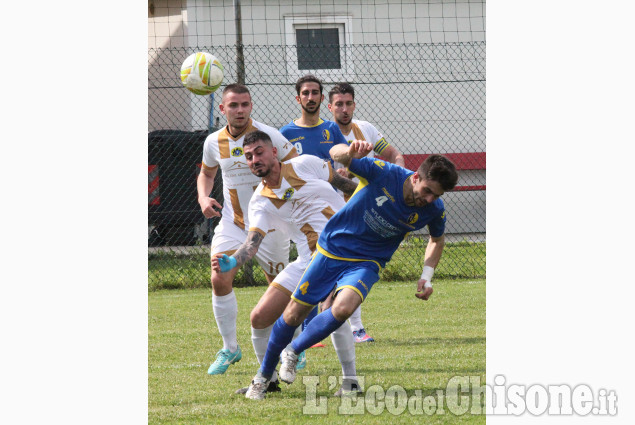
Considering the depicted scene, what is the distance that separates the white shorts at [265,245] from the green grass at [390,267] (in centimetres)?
464

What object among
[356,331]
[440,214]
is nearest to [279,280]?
[440,214]

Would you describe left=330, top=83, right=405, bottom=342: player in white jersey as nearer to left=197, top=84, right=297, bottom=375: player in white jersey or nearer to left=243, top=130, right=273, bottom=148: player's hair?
left=197, top=84, right=297, bottom=375: player in white jersey

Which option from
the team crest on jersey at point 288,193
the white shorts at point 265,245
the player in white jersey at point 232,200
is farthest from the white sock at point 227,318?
the team crest on jersey at point 288,193

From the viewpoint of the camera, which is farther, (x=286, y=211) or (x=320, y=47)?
(x=320, y=47)

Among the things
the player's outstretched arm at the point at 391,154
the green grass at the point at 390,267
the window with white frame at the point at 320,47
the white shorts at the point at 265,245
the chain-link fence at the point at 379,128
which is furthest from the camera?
the window with white frame at the point at 320,47

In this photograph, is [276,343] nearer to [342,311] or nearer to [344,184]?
[342,311]

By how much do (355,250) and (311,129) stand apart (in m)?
2.11

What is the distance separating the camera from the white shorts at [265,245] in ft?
20.1

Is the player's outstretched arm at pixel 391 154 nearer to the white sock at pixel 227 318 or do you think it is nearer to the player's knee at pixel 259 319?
the white sock at pixel 227 318

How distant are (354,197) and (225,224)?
1.68m

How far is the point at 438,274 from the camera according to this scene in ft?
Result: 36.4

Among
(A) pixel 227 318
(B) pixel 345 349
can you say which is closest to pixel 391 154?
(A) pixel 227 318

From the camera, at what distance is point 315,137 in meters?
6.79

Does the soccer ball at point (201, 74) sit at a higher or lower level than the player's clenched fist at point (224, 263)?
higher
